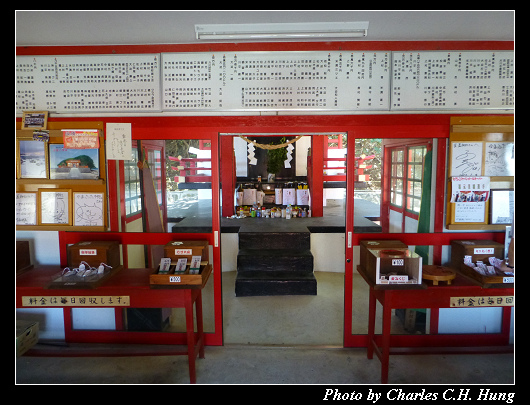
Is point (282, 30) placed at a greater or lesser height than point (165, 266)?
greater

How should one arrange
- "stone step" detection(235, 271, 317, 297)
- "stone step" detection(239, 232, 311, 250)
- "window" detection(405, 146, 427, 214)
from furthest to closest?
"stone step" detection(239, 232, 311, 250) < "stone step" detection(235, 271, 317, 297) < "window" detection(405, 146, 427, 214)

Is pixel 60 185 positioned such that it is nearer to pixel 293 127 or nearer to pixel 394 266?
pixel 293 127

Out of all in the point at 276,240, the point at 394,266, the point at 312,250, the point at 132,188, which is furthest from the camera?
the point at 312,250

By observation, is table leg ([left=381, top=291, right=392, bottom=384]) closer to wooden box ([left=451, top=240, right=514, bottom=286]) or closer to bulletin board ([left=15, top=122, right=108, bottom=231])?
wooden box ([left=451, top=240, right=514, bottom=286])

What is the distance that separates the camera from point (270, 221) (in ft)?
19.0

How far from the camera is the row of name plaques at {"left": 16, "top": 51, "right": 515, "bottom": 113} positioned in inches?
111

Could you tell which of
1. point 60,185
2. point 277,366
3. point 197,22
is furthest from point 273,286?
point 197,22

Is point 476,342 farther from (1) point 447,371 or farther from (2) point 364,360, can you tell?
(2) point 364,360

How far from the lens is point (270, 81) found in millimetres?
2850

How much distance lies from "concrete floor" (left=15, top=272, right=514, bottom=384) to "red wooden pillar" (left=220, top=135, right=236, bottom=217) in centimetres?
298

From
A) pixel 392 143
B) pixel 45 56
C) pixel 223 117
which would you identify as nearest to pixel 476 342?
pixel 392 143

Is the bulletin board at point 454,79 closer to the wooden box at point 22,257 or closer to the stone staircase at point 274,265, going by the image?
the stone staircase at point 274,265

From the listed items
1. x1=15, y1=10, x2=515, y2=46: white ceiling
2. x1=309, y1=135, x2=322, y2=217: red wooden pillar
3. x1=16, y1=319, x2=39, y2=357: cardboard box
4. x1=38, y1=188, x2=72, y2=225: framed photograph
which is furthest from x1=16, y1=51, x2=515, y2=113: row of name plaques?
x1=309, y1=135, x2=322, y2=217: red wooden pillar

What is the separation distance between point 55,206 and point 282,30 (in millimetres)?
2621
